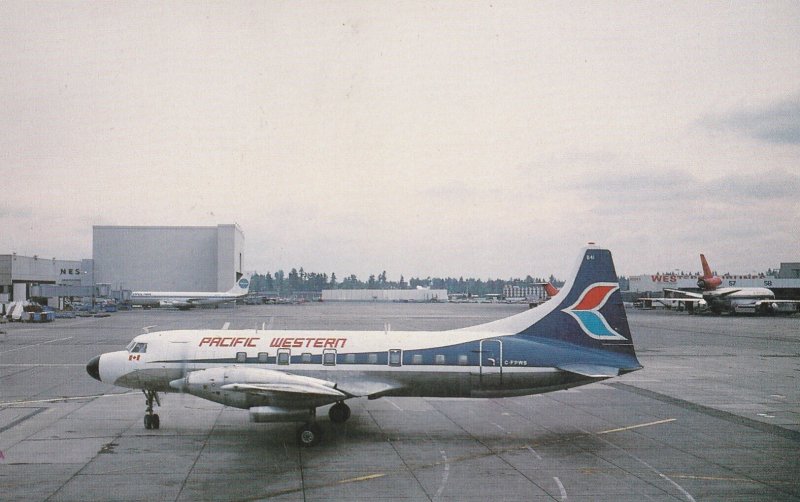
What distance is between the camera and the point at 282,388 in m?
16.9

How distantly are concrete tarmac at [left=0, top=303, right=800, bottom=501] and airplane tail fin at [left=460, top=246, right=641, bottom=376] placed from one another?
2830 mm

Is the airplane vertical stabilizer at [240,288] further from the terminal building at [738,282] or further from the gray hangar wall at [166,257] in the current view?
the terminal building at [738,282]

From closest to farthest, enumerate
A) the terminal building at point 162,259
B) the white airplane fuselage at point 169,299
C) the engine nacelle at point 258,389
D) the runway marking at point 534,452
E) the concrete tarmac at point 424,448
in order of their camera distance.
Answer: the concrete tarmac at point 424,448 < the engine nacelle at point 258,389 < the runway marking at point 534,452 < the white airplane fuselage at point 169,299 < the terminal building at point 162,259

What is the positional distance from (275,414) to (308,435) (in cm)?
131

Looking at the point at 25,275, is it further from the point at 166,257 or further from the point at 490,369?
the point at 490,369

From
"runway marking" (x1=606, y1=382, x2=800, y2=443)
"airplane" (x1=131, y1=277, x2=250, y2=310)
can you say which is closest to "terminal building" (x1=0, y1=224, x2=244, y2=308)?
"airplane" (x1=131, y1=277, x2=250, y2=310)

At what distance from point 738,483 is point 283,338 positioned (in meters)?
13.6

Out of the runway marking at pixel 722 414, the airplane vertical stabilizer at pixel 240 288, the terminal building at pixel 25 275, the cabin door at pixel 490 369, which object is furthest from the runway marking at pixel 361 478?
the airplane vertical stabilizer at pixel 240 288

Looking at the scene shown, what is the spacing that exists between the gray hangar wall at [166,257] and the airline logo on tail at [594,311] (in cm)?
14152

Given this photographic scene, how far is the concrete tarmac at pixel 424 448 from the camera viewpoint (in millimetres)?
14203

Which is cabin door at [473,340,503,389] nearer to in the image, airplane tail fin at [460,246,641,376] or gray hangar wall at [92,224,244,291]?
airplane tail fin at [460,246,641,376]

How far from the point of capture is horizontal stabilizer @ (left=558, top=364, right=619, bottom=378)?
1905 centimetres

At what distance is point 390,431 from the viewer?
66.0 feet

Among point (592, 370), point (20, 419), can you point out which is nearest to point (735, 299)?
point (592, 370)
